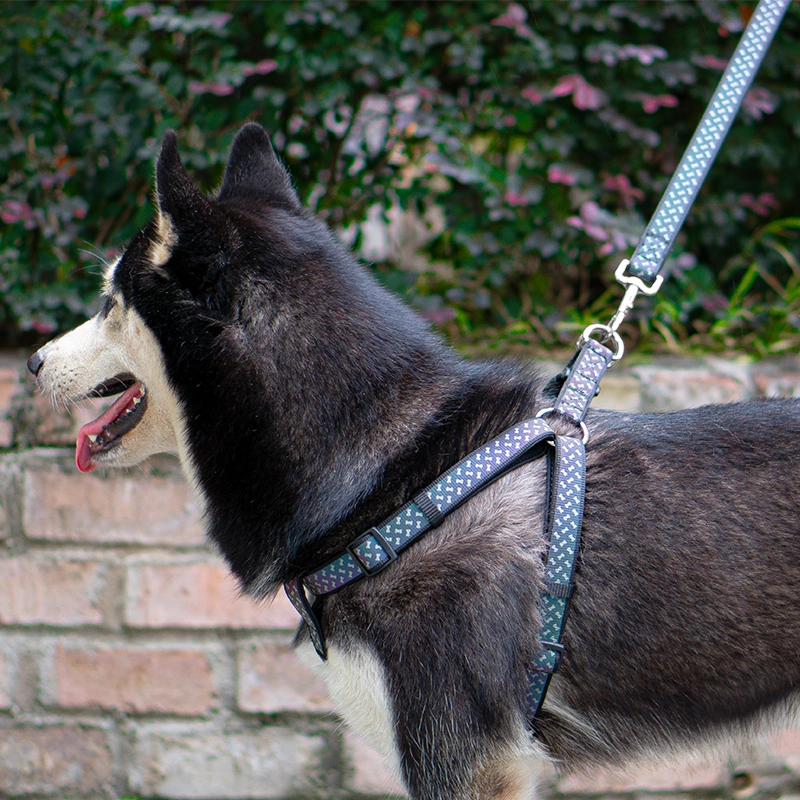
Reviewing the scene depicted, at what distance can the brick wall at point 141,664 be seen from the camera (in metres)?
2.49

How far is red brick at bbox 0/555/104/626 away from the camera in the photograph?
250 centimetres

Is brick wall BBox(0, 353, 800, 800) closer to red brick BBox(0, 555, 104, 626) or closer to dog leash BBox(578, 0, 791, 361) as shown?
red brick BBox(0, 555, 104, 626)

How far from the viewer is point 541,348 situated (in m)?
2.96

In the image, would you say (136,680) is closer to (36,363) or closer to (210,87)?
(36,363)

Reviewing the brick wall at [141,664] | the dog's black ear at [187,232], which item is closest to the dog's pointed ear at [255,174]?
the dog's black ear at [187,232]

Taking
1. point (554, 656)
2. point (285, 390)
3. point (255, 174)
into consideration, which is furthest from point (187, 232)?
point (554, 656)

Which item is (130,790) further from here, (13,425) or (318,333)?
(318,333)

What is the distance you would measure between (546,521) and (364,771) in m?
1.39

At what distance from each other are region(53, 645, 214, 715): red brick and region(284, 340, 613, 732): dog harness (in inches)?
44.7

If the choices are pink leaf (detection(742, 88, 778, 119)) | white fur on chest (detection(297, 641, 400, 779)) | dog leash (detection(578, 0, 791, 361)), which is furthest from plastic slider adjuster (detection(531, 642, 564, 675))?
pink leaf (detection(742, 88, 778, 119))

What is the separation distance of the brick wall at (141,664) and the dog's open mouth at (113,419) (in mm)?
620

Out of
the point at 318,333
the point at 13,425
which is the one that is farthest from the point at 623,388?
the point at 13,425

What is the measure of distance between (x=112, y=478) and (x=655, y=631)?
161 centimetres

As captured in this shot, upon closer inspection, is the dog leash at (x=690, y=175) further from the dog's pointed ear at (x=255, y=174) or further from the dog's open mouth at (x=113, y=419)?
the dog's open mouth at (x=113, y=419)
